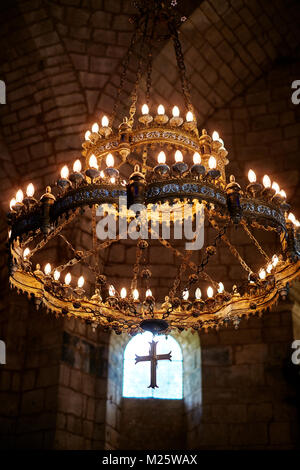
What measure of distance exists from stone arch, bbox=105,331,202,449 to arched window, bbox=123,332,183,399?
0.27ft

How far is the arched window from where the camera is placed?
7141 millimetres

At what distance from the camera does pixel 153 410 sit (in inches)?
277

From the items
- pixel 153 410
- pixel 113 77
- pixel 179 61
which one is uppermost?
pixel 113 77

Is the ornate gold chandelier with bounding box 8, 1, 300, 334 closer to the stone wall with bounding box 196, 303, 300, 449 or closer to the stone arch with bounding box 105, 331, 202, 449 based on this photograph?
the stone wall with bounding box 196, 303, 300, 449

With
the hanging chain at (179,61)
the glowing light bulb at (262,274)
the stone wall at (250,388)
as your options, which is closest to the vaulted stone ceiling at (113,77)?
the stone wall at (250,388)

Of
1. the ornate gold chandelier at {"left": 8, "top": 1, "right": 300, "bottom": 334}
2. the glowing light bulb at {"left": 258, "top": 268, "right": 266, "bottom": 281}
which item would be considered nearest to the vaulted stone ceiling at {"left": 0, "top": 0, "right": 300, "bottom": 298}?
the ornate gold chandelier at {"left": 8, "top": 1, "right": 300, "bottom": 334}

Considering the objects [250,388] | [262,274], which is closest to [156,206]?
[262,274]

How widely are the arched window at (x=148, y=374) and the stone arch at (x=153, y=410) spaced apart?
0.27ft

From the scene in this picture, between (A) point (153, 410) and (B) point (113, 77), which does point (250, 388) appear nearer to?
(A) point (153, 410)

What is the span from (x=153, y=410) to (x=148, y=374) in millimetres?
429

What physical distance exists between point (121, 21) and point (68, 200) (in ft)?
13.6

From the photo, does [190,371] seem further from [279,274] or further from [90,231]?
[279,274]
